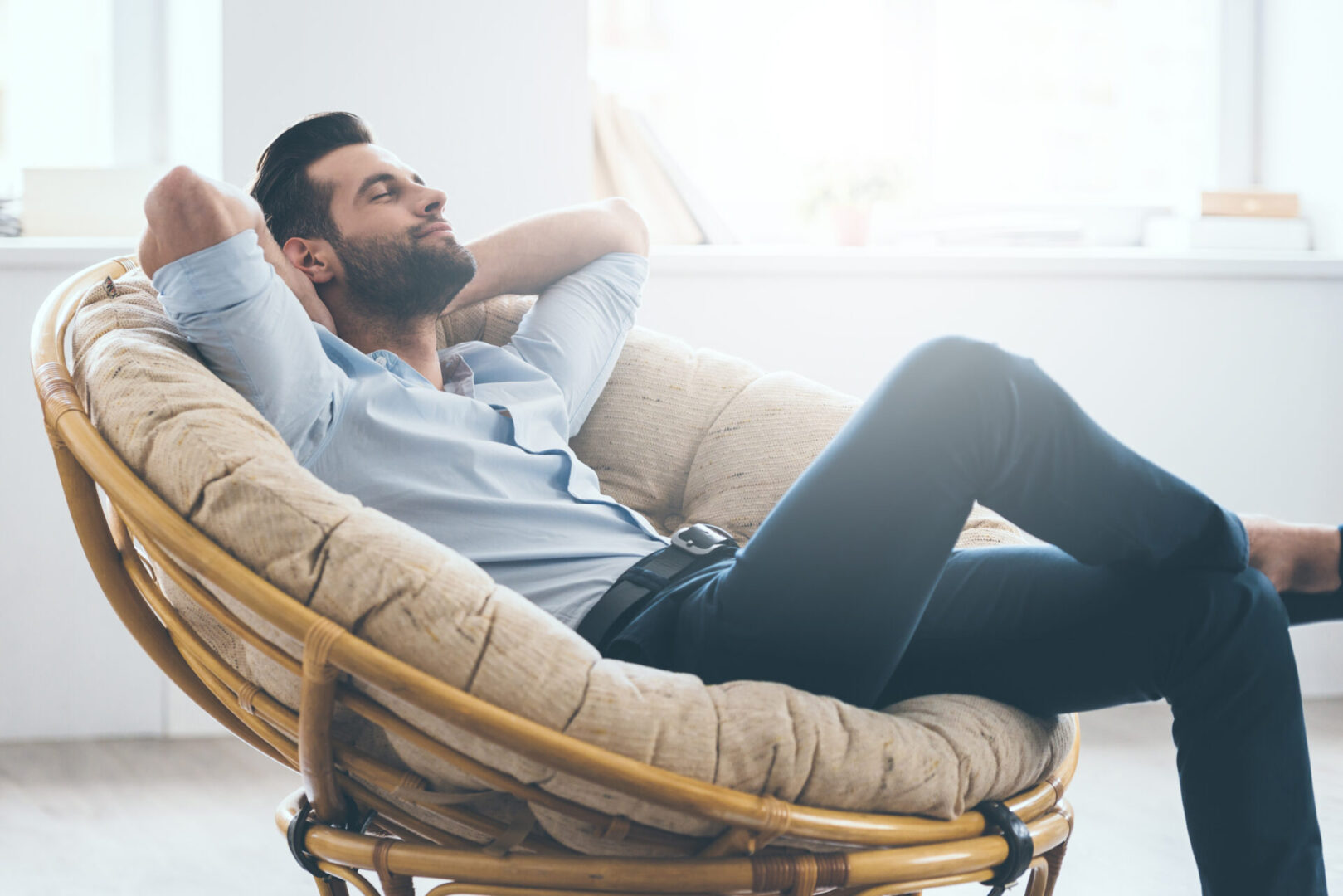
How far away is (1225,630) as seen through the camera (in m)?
0.96

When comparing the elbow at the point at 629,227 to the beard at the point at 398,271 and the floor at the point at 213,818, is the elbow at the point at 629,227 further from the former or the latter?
the floor at the point at 213,818

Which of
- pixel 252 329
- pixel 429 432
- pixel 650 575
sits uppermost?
pixel 252 329

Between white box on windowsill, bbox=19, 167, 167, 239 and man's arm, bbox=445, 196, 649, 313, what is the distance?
107 cm

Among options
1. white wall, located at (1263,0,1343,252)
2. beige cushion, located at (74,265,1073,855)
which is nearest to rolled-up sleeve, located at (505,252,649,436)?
beige cushion, located at (74,265,1073,855)

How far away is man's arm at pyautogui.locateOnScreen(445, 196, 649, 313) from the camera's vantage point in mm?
1544

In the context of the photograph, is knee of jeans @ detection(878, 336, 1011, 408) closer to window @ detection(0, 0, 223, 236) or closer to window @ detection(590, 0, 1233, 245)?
window @ detection(590, 0, 1233, 245)

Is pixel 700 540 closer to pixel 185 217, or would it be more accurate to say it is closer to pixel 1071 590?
pixel 1071 590

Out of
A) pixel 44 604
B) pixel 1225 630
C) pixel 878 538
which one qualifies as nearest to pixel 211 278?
pixel 878 538

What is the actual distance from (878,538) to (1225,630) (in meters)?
0.30

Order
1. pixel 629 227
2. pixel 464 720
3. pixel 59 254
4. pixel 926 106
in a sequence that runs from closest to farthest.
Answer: pixel 464 720
pixel 629 227
pixel 59 254
pixel 926 106

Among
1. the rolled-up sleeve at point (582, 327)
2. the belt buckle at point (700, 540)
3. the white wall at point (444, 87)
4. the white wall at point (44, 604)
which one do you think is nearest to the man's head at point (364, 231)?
the rolled-up sleeve at point (582, 327)

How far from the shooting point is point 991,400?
0.94 m

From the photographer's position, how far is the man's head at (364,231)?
136cm

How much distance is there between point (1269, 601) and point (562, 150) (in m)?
1.55
